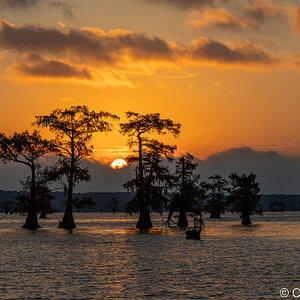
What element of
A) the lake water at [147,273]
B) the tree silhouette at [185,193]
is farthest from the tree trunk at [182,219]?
the lake water at [147,273]

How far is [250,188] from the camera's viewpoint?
115 m

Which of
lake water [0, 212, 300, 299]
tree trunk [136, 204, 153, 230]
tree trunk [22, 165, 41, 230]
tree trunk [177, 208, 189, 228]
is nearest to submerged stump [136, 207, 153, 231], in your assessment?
tree trunk [136, 204, 153, 230]

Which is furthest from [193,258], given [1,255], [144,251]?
[1,255]

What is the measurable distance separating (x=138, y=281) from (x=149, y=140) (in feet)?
180

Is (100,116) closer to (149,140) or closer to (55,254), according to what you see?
(149,140)

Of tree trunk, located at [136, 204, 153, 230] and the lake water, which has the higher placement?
tree trunk, located at [136, 204, 153, 230]

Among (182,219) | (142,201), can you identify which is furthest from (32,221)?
(182,219)

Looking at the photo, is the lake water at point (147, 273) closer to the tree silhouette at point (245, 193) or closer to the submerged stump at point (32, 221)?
the submerged stump at point (32, 221)

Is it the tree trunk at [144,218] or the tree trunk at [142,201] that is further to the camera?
the tree trunk at [144,218]

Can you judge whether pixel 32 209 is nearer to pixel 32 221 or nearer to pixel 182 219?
pixel 32 221

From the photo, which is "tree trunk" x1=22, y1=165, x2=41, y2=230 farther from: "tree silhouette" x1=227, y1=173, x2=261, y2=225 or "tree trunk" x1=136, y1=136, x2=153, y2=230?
"tree silhouette" x1=227, y1=173, x2=261, y2=225

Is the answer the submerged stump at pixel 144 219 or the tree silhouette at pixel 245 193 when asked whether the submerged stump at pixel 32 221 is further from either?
the tree silhouette at pixel 245 193

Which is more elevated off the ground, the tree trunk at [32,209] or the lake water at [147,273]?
the tree trunk at [32,209]

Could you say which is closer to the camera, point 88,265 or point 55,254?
point 88,265
